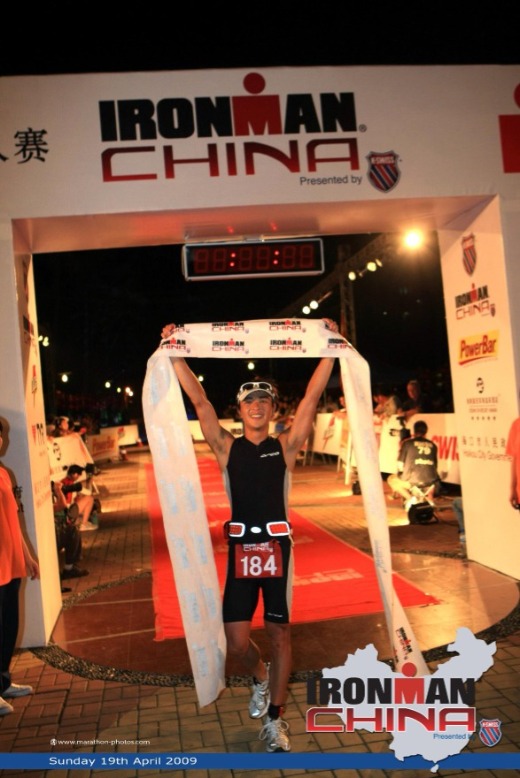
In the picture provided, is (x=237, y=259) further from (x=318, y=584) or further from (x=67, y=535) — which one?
(x=67, y=535)

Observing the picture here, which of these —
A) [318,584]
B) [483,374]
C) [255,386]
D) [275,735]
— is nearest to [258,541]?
[255,386]

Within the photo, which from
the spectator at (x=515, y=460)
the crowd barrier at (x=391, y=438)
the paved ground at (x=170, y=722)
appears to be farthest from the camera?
the crowd barrier at (x=391, y=438)

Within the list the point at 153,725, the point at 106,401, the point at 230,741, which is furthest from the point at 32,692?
the point at 106,401

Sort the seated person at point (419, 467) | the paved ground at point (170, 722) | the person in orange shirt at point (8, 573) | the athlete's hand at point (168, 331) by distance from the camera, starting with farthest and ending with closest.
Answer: the seated person at point (419, 467) < the person in orange shirt at point (8, 573) < the athlete's hand at point (168, 331) < the paved ground at point (170, 722)

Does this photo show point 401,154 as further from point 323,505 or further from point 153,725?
point 323,505

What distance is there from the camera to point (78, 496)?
10859 mm

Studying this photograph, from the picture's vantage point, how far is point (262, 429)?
155 inches

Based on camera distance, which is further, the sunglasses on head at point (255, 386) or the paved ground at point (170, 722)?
the sunglasses on head at point (255, 386)

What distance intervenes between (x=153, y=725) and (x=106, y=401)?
229ft

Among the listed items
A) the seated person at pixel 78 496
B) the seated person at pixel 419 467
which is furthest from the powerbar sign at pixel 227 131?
the seated person at pixel 78 496

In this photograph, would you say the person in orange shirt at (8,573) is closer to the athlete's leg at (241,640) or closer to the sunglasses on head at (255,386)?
the athlete's leg at (241,640)

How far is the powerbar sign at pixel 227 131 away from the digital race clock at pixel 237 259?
67 cm

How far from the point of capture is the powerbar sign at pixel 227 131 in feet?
19.9

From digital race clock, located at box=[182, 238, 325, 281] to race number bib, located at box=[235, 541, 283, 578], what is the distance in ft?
10.9
